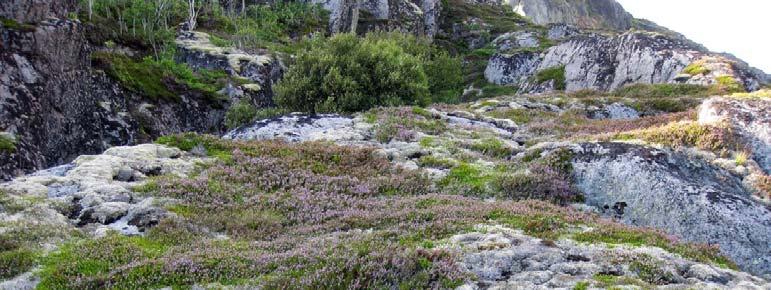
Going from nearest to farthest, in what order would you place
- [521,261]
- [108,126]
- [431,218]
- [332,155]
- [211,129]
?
[521,261]
[431,218]
[332,155]
[108,126]
[211,129]

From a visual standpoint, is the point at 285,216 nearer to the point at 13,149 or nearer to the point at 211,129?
the point at 13,149

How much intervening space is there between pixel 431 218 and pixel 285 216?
3635mm

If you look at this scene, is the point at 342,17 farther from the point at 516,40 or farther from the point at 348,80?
the point at 348,80

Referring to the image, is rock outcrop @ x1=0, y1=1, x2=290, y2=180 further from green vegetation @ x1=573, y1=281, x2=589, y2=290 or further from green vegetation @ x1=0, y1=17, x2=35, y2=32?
green vegetation @ x1=573, y1=281, x2=589, y2=290

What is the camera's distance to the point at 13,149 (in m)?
26.0

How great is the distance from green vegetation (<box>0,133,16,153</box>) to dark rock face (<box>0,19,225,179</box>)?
0.56 feet

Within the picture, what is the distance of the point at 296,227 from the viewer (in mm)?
13406

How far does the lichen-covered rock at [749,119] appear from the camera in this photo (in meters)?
18.9

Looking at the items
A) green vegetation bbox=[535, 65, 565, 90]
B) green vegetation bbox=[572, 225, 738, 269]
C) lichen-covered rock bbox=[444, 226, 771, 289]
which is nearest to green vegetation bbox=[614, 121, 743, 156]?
green vegetation bbox=[572, 225, 738, 269]

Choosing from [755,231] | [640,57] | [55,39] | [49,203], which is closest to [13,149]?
[55,39]

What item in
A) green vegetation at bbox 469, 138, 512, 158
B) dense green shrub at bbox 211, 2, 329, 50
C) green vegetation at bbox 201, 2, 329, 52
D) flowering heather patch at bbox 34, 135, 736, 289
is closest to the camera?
flowering heather patch at bbox 34, 135, 736, 289

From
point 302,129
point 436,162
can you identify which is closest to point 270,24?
point 302,129

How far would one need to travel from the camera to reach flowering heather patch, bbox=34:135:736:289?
32.5 ft

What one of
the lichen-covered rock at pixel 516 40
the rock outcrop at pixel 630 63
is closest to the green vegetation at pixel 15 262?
the rock outcrop at pixel 630 63
